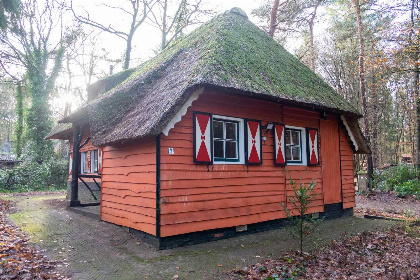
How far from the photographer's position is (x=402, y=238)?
268 inches

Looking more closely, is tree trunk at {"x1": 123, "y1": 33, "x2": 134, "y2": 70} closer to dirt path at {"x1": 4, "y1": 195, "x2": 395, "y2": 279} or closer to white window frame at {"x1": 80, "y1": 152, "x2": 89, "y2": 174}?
white window frame at {"x1": 80, "y1": 152, "x2": 89, "y2": 174}

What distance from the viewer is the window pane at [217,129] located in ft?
22.6

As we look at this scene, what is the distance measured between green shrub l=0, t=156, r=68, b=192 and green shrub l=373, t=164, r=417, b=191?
786 inches

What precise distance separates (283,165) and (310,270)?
3478mm

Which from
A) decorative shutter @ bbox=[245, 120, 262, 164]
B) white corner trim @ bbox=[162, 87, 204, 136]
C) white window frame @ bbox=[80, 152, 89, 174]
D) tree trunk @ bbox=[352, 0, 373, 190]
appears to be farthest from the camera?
tree trunk @ bbox=[352, 0, 373, 190]

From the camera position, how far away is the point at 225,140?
22.8 ft

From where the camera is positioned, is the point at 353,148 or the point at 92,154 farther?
the point at 92,154

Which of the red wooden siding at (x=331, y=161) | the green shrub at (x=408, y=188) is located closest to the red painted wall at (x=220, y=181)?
the red wooden siding at (x=331, y=161)

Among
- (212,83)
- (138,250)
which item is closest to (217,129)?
(212,83)

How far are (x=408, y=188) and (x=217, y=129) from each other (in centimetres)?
1267

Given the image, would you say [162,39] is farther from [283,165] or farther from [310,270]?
[310,270]

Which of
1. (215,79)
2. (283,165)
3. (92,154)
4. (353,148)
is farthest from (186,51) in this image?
(353,148)

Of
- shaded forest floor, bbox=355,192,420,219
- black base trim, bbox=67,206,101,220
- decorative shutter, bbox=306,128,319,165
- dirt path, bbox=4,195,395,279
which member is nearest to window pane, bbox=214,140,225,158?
dirt path, bbox=4,195,395,279

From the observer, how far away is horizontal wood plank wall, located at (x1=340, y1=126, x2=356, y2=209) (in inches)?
387
